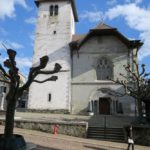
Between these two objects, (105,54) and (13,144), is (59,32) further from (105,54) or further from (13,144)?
(13,144)

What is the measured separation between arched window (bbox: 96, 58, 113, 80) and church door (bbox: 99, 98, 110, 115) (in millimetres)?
2518

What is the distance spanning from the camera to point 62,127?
17016 millimetres

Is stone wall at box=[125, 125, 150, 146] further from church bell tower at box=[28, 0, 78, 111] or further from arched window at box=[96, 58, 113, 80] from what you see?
arched window at box=[96, 58, 113, 80]

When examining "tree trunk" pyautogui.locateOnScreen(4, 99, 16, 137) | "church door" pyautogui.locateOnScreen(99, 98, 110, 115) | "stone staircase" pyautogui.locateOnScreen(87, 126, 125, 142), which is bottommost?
"stone staircase" pyautogui.locateOnScreen(87, 126, 125, 142)

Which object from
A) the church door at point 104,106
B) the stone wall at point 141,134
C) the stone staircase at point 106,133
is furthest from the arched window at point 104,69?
the stone wall at point 141,134

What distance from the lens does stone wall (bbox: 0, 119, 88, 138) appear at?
16.7 m

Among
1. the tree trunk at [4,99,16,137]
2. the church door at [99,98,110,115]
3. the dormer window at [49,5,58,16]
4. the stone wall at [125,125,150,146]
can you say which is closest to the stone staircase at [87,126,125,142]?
the stone wall at [125,125,150,146]

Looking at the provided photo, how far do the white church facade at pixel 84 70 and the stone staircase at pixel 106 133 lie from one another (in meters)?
8.63

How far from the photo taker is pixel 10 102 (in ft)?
27.8

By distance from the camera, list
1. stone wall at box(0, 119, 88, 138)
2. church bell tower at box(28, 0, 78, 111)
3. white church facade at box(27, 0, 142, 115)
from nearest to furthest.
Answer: stone wall at box(0, 119, 88, 138)
white church facade at box(27, 0, 142, 115)
church bell tower at box(28, 0, 78, 111)

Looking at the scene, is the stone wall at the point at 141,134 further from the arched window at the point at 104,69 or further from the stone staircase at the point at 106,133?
the arched window at the point at 104,69

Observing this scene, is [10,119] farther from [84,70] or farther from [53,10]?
[53,10]

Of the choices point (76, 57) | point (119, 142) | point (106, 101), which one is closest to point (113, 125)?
point (119, 142)

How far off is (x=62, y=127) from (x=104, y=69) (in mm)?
12030
